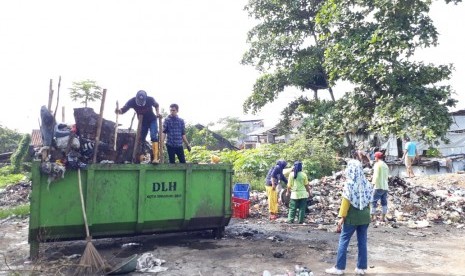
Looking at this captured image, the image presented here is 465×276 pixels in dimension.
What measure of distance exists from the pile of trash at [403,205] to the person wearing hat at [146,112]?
4332 millimetres

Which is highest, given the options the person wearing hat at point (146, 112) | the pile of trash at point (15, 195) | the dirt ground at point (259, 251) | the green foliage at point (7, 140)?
the green foliage at point (7, 140)

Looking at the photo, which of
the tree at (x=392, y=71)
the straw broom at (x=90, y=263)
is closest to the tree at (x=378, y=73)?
the tree at (x=392, y=71)

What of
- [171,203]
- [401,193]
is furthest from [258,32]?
[171,203]

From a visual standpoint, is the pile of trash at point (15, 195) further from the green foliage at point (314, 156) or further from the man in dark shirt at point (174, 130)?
the green foliage at point (314, 156)

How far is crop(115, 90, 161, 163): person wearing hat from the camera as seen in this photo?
271 inches

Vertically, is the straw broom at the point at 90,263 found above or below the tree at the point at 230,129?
below

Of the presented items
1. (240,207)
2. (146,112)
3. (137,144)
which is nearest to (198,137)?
(240,207)

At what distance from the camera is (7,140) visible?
1614 inches

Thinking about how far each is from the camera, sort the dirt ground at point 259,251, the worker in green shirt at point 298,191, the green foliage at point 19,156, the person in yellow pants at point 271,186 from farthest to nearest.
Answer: the green foliage at point 19,156 < the person in yellow pants at point 271,186 < the worker in green shirt at point 298,191 < the dirt ground at point 259,251

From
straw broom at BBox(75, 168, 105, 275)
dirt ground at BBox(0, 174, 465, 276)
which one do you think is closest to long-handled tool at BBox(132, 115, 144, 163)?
dirt ground at BBox(0, 174, 465, 276)

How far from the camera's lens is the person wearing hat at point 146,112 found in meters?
6.89

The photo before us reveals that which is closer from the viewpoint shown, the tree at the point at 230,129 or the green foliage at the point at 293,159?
the green foliage at the point at 293,159

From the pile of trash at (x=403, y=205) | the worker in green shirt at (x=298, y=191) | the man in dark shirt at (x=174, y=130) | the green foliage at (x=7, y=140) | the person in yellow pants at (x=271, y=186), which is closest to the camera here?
the man in dark shirt at (x=174, y=130)

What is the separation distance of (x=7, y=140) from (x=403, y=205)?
4085 cm
